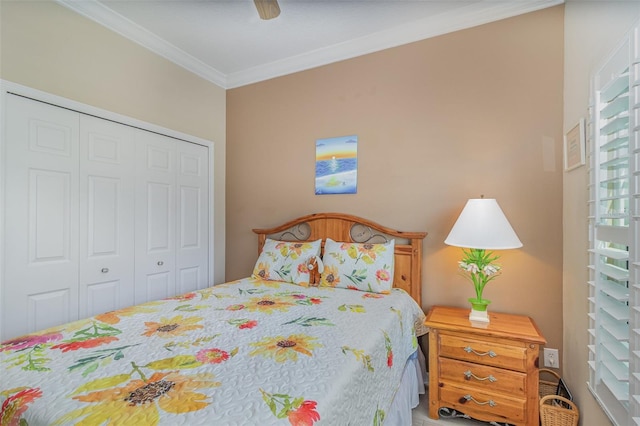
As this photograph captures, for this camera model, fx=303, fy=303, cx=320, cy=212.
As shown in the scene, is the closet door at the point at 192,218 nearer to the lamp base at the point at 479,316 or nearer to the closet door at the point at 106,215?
the closet door at the point at 106,215

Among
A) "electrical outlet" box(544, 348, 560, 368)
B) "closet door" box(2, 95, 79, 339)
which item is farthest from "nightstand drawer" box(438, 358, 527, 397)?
"closet door" box(2, 95, 79, 339)

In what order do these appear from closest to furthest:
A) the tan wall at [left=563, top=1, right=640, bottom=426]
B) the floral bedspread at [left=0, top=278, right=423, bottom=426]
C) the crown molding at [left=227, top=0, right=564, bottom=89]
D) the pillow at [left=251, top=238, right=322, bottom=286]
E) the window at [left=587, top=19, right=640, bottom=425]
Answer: the floral bedspread at [left=0, top=278, right=423, bottom=426] → the window at [left=587, top=19, right=640, bottom=425] → the tan wall at [left=563, top=1, right=640, bottom=426] → the crown molding at [left=227, top=0, right=564, bottom=89] → the pillow at [left=251, top=238, right=322, bottom=286]

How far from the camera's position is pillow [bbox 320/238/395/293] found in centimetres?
222

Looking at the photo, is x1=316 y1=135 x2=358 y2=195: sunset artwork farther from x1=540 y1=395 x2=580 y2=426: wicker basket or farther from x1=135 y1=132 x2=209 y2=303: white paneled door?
x1=540 y1=395 x2=580 y2=426: wicker basket

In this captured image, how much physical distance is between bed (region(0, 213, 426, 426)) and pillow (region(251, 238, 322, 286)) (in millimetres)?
68

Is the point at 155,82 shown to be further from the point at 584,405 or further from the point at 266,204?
the point at 584,405

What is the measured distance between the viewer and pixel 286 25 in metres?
2.39

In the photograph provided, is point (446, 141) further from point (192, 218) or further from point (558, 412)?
point (192, 218)

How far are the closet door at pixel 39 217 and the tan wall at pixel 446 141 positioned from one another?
1.53 metres

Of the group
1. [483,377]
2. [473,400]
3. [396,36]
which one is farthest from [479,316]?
[396,36]

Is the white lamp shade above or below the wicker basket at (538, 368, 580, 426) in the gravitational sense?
above

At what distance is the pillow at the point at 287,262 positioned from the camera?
246 cm

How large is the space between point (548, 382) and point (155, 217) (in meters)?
3.18

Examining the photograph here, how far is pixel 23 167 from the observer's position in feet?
6.18
